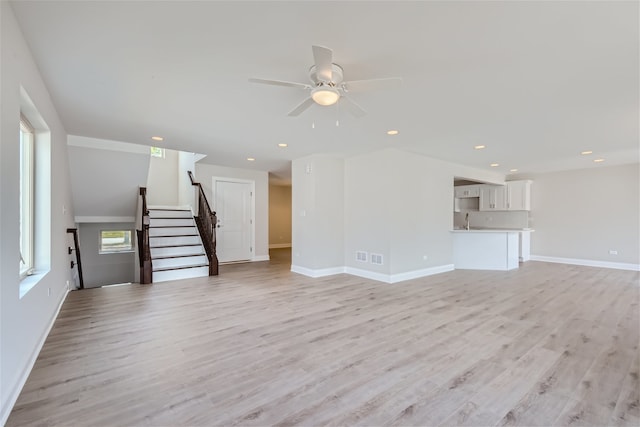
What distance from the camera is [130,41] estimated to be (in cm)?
212

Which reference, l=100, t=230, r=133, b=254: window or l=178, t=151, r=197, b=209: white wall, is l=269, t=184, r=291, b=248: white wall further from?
l=100, t=230, r=133, b=254: window

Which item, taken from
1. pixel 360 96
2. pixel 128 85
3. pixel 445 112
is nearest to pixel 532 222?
pixel 445 112

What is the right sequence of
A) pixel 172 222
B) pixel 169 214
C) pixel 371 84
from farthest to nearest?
pixel 169 214 < pixel 172 222 < pixel 371 84

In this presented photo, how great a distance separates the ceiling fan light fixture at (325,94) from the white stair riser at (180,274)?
14.9 feet

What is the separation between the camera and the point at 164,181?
8.72 m

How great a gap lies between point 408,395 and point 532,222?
8415 millimetres

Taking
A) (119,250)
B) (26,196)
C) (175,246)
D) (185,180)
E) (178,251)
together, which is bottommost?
(119,250)

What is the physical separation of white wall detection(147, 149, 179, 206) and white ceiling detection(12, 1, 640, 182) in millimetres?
4462

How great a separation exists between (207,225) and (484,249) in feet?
21.0

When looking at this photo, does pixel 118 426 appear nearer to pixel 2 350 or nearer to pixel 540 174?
pixel 2 350

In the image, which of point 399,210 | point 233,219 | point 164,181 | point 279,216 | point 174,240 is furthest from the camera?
point 279,216

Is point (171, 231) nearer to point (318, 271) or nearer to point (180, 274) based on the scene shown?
point (180, 274)

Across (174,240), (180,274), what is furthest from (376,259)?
(174,240)

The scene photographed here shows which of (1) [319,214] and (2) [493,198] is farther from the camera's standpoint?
(2) [493,198]
